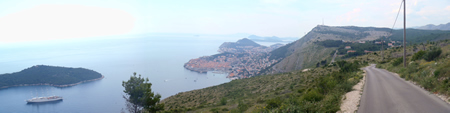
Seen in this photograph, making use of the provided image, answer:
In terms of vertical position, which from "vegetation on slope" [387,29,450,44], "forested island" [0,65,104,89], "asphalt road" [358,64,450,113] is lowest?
"forested island" [0,65,104,89]

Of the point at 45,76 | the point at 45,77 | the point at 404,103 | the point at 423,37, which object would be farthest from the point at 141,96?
the point at 423,37

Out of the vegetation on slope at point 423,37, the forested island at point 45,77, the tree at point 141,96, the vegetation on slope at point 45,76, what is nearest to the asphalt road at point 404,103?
the tree at point 141,96

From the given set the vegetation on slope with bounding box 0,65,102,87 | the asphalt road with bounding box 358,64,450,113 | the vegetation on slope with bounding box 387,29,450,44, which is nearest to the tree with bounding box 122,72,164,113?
the asphalt road with bounding box 358,64,450,113

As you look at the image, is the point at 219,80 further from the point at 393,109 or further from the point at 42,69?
the point at 393,109

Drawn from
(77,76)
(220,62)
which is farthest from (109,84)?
(220,62)

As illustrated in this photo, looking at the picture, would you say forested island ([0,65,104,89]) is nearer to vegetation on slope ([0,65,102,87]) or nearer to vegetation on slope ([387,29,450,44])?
vegetation on slope ([0,65,102,87])

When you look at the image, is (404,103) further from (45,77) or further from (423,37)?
(45,77)

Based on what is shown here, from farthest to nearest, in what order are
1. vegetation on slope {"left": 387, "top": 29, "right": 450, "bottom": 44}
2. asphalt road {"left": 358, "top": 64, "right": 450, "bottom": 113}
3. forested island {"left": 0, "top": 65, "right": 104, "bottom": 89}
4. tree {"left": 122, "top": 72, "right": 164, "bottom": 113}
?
forested island {"left": 0, "top": 65, "right": 104, "bottom": 89}
vegetation on slope {"left": 387, "top": 29, "right": 450, "bottom": 44}
tree {"left": 122, "top": 72, "right": 164, "bottom": 113}
asphalt road {"left": 358, "top": 64, "right": 450, "bottom": 113}

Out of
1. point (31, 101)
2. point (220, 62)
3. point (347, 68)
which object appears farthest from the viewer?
point (220, 62)
